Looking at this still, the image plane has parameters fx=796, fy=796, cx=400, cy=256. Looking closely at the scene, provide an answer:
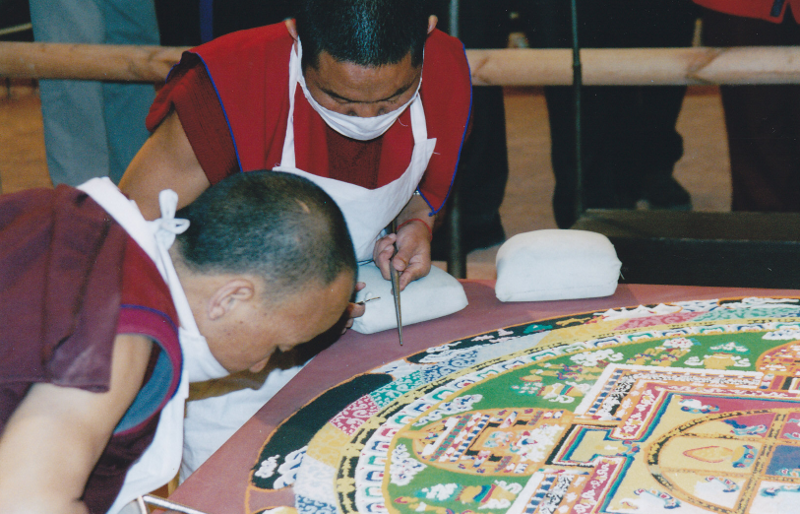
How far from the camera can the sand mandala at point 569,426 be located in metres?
0.94

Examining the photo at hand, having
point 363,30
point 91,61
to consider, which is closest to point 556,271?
point 363,30

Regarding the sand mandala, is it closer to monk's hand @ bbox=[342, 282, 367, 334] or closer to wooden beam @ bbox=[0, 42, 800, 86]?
monk's hand @ bbox=[342, 282, 367, 334]

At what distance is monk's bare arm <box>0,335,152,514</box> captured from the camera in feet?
2.53

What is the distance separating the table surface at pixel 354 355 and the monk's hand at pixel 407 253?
0.11 m

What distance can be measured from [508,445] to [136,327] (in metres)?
0.50

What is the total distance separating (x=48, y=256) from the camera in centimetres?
92

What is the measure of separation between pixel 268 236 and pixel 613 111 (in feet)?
9.50

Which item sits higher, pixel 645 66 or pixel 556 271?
pixel 645 66

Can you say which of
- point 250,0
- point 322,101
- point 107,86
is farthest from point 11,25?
point 322,101

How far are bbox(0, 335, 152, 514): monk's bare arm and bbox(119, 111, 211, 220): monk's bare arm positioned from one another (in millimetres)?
701

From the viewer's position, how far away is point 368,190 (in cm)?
167

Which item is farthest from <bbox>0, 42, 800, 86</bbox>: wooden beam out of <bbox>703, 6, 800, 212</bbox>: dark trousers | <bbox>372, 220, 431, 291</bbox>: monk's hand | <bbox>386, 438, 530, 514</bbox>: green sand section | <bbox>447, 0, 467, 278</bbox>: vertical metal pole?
<bbox>386, 438, 530, 514</bbox>: green sand section

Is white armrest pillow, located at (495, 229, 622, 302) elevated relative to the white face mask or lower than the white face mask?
lower

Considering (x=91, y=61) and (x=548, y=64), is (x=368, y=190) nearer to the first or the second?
(x=548, y=64)
